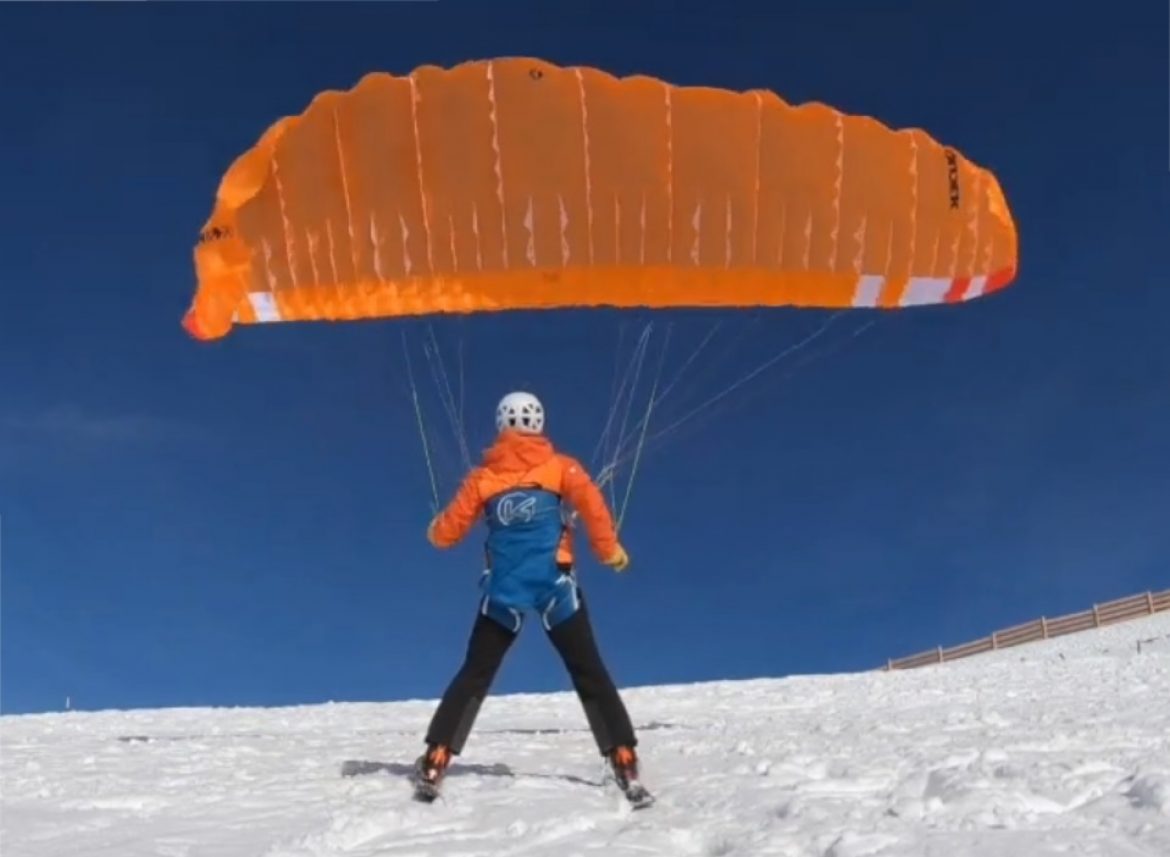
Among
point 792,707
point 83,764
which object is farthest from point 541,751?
point 792,707

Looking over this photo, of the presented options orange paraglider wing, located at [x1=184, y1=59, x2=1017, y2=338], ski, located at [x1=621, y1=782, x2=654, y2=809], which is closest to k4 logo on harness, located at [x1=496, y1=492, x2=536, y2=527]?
ski, located at [x1=621, y1=782, x2=654, y2=809]

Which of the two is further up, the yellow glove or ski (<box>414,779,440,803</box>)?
the yellow glove

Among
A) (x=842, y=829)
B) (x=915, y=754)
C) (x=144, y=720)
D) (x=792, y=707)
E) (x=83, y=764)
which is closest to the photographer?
(x=842, y=829)

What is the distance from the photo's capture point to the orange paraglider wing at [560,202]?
8.81 m

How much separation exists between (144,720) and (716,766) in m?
9.31

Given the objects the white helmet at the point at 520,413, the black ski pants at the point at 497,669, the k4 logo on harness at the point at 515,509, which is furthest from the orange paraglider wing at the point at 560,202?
the black ski pants at the point at 497,669

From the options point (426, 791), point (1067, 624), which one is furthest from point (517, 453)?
point (1067, 624)

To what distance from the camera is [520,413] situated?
20.5ft

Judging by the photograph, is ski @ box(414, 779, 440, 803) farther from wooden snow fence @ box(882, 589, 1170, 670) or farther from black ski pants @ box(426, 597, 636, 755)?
wooden snow fence @ box(882, 589, 1170, 670)

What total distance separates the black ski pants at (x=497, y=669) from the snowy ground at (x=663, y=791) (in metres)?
0.32

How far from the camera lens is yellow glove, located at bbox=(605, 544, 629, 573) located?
6305 mm

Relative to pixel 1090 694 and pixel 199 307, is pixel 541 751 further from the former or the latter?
pixel 1090 694

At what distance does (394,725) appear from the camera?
11391 millimetres

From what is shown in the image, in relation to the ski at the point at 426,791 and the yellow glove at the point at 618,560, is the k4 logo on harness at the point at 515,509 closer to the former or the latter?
the yellow glove at the point at 618,560
